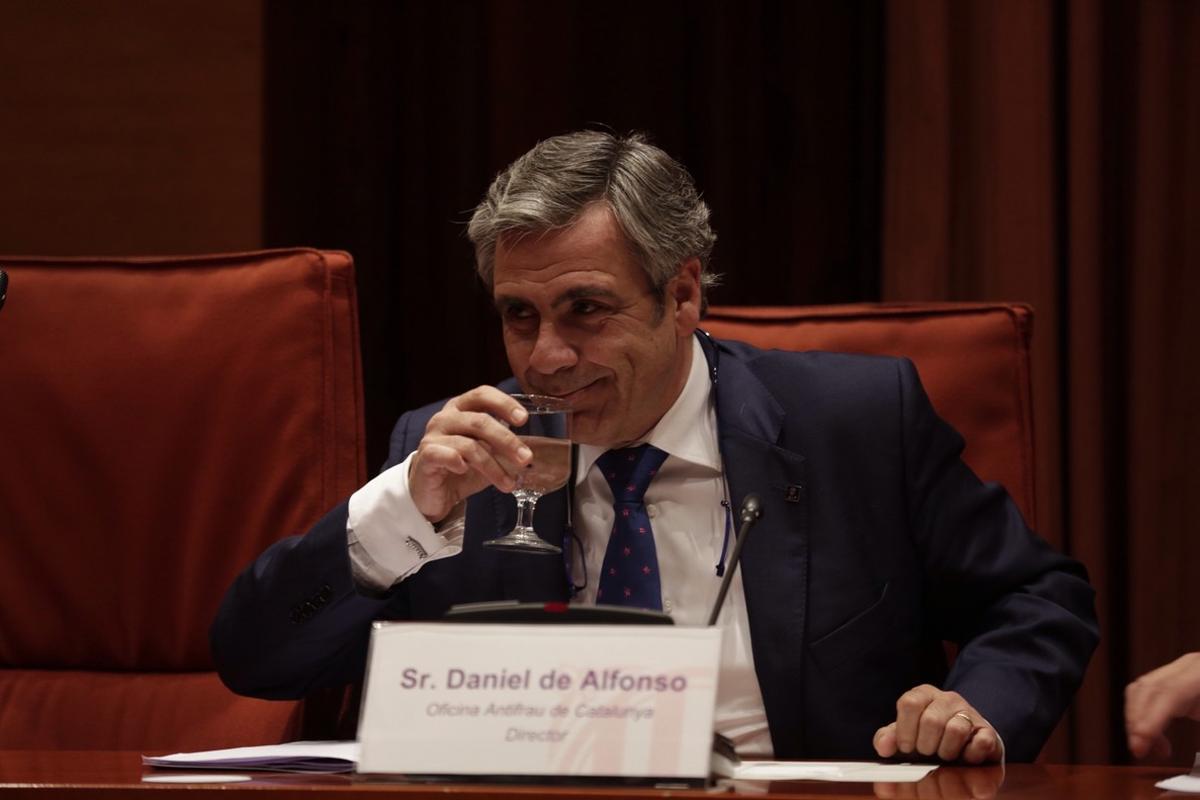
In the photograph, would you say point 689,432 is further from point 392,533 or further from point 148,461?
point 148,461

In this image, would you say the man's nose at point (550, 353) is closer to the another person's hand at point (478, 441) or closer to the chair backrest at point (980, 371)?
the another person's hand at point (478, 441)

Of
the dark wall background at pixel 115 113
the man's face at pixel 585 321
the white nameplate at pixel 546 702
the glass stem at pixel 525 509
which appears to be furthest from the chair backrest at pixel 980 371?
the dark wall background at pixel 115 113

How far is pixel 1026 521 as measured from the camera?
218cm

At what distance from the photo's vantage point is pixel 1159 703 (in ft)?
4.68

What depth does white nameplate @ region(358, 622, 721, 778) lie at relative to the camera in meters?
1.19

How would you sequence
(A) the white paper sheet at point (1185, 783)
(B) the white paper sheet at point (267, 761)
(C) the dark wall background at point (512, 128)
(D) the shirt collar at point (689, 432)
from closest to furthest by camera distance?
(A) the white paper sheet at point (1185, 783) < (B) the white paper sheet at point (267, 761) < (D) the shirt collar at point (689, 432) < (C) the dark wall background at point (512, 128)

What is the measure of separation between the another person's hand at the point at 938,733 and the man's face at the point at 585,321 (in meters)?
0.63

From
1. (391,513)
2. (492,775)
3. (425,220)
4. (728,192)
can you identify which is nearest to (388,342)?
(425,220)

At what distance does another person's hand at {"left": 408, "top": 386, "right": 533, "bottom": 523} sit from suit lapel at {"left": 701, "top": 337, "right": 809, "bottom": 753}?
1.41ft

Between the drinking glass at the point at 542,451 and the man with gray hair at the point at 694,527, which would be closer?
the drinking glass at the point at 542,451

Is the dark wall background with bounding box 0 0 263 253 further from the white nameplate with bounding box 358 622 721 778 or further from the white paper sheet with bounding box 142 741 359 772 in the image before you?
the white nameplate with bounding box 358 622 721 778

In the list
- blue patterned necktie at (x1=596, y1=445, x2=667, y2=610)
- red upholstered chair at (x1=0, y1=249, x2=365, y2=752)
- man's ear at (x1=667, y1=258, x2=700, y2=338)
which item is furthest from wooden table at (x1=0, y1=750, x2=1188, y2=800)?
man's ear at (x1=667, y1=258, x2=700, y2=338)

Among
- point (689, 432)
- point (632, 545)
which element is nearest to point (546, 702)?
point (632, 545)

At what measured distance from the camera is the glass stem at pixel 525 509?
1.75 m
